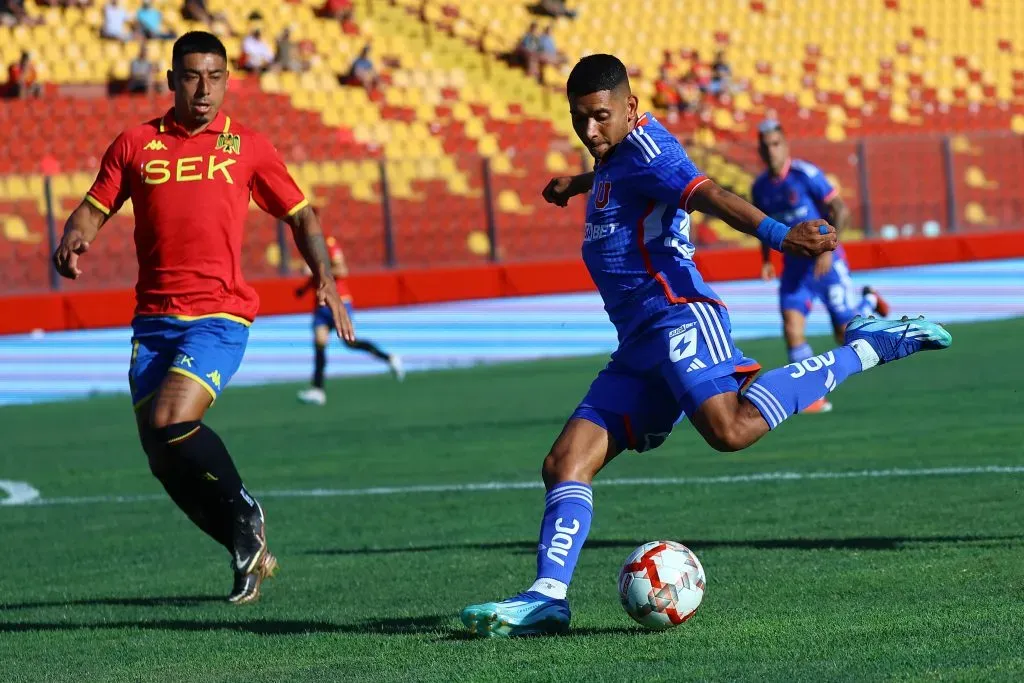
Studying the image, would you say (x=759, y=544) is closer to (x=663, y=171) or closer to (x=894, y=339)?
(x=894, y=339)

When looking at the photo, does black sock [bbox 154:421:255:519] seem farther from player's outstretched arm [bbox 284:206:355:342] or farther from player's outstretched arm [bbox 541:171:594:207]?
player's outstretched arm [bbox 541:171:594:207]

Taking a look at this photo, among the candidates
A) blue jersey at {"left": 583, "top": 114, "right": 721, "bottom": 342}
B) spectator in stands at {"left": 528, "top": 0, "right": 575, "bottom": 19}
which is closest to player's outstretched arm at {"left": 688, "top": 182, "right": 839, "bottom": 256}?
blue jersey at {"left": 583, "top": 114, "right": 721, "bottom": 342}

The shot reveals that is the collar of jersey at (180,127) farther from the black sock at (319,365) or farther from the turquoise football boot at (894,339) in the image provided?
the black sock at (319,365)

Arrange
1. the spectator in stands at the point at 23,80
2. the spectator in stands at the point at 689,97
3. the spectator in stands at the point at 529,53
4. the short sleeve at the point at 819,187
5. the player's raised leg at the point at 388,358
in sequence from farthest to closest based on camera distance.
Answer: the spectator in stands at the point at 689,97 → the spectator in stands at the point at 529,53 → the spectator in stands at the point at 23,80 → the player's raised leg at the point at 388,358 → the short sleeve at the point at 819,187

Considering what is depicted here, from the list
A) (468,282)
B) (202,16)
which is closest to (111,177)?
(468,282)

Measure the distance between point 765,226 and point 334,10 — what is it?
2408 cm

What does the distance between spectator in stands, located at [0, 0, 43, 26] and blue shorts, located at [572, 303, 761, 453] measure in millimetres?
20670

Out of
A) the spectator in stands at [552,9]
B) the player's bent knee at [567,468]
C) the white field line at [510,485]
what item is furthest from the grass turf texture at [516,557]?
the spectator in stands at [552,9]

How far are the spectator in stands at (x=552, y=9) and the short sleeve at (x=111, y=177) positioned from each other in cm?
2519

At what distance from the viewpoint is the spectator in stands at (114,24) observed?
992 inches

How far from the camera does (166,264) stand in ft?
23.8

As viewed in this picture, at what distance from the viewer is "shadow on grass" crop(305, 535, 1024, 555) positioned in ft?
23.8

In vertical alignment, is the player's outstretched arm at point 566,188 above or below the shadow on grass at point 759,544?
above

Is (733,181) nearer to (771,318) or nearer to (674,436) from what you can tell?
(771,318)
